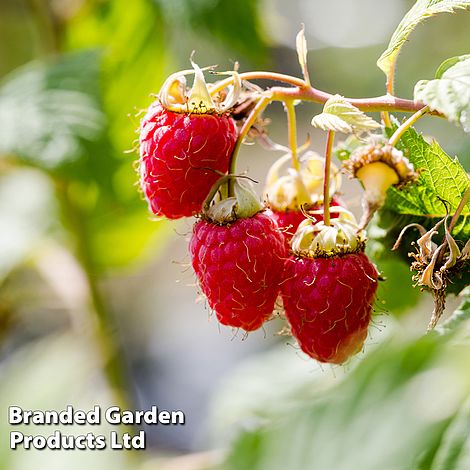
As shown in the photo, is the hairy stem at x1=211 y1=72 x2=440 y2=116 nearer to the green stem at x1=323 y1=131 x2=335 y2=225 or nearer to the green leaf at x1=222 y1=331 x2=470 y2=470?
the green stem at x1=323 y1=131 x2=335 y2=225

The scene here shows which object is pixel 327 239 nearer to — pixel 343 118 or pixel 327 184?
pixel 327 184

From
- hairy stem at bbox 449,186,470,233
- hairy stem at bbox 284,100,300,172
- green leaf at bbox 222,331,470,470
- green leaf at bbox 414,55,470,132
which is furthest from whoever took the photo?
hairy stem at bbox 284,100,300,172

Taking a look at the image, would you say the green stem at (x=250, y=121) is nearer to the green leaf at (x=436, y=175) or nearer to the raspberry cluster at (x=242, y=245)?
the raspberry cluster at (x=242, y=245)

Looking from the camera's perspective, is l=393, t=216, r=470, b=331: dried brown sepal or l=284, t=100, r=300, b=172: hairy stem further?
l=284, t=100, r=300, b=172: hairy stem

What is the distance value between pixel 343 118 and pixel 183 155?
206 millimetres

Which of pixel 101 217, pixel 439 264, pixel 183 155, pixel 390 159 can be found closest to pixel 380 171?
pixel 390 159

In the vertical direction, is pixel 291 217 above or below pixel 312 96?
below

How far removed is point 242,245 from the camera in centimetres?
93

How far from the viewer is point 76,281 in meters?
2.33

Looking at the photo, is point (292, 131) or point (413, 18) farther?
point (292, 131)

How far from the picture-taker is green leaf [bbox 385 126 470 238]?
896mm

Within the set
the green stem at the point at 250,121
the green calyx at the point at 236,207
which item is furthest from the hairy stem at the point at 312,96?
the green calyx at the point at 236,207

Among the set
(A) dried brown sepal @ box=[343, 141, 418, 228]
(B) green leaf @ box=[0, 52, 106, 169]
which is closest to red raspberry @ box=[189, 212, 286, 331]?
(A) dried brown sepal @ box=[343, 141, 418, 228]

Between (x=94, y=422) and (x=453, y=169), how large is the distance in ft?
4.95
